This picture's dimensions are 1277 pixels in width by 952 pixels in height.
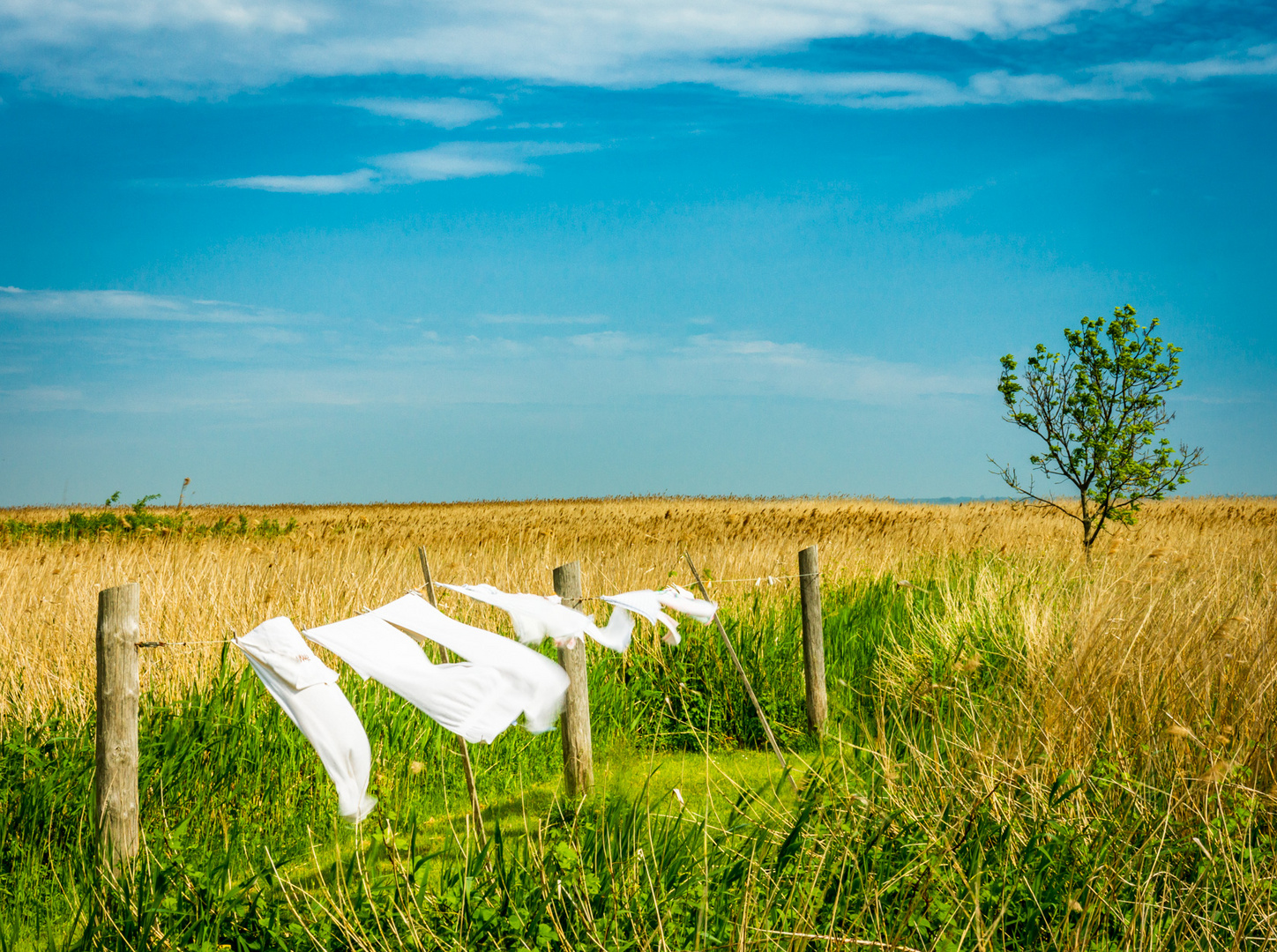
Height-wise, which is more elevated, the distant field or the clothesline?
the clothesline

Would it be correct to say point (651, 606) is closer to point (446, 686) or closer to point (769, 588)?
point (446, 686)

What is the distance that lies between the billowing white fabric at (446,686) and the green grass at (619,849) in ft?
1.22

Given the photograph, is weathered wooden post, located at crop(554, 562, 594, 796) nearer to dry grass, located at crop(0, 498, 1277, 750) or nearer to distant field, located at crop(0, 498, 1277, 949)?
distant field, located at crop(0, 498, 1277, 949)

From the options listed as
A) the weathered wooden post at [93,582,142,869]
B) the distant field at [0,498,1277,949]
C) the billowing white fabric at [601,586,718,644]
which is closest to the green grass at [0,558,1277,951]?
the distant field at [0,498,1277,949]

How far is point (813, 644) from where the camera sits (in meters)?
5.81

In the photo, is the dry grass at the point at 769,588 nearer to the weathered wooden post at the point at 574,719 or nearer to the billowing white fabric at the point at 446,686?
the weathered wooden post at the point at 574,719

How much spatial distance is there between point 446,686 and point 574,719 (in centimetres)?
214

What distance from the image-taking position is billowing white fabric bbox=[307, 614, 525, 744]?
2.55m

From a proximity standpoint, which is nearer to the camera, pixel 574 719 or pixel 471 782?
pixel 471 782

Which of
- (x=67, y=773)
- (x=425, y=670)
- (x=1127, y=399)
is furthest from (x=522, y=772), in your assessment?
(x=1127, y=399)

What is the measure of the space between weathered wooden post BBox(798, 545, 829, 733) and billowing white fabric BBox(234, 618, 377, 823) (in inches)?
148

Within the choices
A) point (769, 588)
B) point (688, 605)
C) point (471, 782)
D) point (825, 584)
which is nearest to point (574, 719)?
point (688, 605)

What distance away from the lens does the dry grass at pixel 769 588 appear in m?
4.34

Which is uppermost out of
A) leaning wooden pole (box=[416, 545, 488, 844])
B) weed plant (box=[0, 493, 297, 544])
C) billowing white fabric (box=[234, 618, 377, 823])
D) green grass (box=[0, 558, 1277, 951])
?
weed plant (box=[0, 493, 297, 544])
